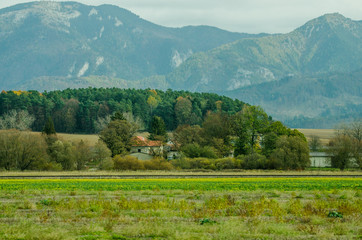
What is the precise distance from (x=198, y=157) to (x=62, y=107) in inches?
4450

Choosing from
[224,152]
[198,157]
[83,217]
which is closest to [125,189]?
[83,217]

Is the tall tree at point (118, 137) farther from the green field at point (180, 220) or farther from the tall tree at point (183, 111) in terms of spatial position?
the tall tree at point (183, 111)

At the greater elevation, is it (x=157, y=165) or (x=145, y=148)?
(x=145, y=148)

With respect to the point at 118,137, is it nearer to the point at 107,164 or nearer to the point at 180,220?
the point at 107,164

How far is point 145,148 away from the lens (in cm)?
11412

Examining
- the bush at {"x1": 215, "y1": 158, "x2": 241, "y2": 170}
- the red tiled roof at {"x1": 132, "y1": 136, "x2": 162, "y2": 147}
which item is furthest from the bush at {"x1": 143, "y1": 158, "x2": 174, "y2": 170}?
the red tiled roof at {"x1": 132, "y1": 136, "x2": 162, "y2": 147}

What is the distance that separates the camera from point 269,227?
23844 millimetres

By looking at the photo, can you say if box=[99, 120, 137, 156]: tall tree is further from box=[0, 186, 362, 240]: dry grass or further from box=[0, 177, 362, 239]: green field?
box=[0, 186, 362, 240]: dry grass

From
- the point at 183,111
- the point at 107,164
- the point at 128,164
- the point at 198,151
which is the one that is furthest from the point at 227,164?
the point at 183,111

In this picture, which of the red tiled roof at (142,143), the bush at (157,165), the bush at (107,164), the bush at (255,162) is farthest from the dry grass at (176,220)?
the red tiled roof at (142,143)

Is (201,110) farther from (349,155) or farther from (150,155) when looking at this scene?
(349,155)

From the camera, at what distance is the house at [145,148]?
10700 cm

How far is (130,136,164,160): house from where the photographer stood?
107000 mm

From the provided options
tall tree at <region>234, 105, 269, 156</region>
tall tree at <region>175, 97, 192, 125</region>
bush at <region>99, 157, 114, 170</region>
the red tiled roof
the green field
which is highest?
tall tree at <region>175, 97, 192, 125</region>
